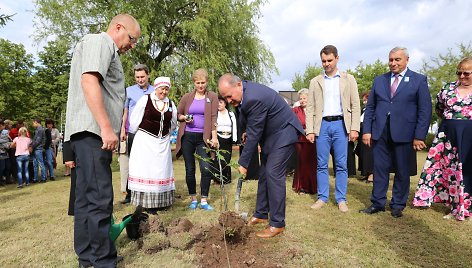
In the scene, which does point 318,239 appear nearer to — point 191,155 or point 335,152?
point 335,152

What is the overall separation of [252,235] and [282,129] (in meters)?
1.24

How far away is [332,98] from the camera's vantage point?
525 centimetres

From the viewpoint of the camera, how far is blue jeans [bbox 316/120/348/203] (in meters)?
5.19

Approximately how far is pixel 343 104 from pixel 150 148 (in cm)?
278

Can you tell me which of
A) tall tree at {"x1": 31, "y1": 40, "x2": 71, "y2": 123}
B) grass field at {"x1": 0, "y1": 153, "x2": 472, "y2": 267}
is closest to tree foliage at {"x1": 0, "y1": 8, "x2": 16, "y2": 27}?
grass field at {"x1": 0, "y1": 153, "x2": 472, "y2": 267}

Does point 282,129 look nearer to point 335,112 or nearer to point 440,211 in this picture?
point 335,112

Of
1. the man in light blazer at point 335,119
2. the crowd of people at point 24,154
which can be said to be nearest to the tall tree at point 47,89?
the crowd of people at point 24,154

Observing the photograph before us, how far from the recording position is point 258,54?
18.9m

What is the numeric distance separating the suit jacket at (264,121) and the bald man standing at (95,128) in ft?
5.06

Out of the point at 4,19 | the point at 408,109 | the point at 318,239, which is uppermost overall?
the point at 4,19

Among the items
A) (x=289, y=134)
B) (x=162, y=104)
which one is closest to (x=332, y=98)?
(x=289, y=134)

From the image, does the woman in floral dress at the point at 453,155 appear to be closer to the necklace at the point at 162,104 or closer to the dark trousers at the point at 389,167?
the dark trousers at the point at 389,167

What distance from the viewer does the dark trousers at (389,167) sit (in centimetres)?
488

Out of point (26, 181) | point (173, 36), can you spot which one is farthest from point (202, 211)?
point (173, 36)
